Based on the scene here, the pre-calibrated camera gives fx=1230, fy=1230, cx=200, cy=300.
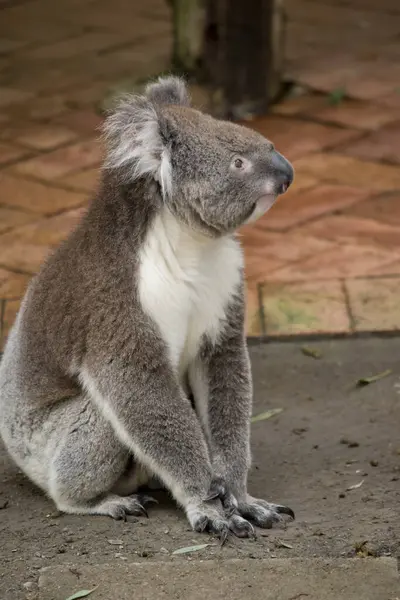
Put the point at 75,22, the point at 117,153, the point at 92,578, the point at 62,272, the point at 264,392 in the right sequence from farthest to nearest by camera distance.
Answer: the point at 75,22 < the point at 264,392 < the point at 62,272 < the point at 117,153 < the point at 92,578

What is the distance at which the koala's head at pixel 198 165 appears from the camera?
140 inches

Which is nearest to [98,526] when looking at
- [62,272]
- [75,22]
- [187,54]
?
[62,272]

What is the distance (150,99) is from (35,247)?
2.17 meters

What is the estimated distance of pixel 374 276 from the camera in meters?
5.53

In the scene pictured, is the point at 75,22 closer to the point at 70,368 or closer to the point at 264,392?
the point at 264,392

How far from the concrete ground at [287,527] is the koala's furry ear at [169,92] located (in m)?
1.29

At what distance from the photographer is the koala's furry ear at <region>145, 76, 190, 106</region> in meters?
3.91

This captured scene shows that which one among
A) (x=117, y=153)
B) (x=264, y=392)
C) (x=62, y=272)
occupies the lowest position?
(x=264, y=392)

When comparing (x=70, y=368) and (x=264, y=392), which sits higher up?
(x=70, y=368)

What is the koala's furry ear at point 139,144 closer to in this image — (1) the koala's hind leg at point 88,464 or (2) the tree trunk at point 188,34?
(1) the koala's hind leg at point 88,464

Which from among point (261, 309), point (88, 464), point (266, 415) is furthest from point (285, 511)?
point (261, 309)

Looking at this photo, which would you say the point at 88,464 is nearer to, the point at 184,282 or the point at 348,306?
the point at 184,282

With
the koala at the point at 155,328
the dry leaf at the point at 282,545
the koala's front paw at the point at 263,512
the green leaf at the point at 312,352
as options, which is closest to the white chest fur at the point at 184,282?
the koala at the point at 155,328

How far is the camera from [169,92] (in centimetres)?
392
